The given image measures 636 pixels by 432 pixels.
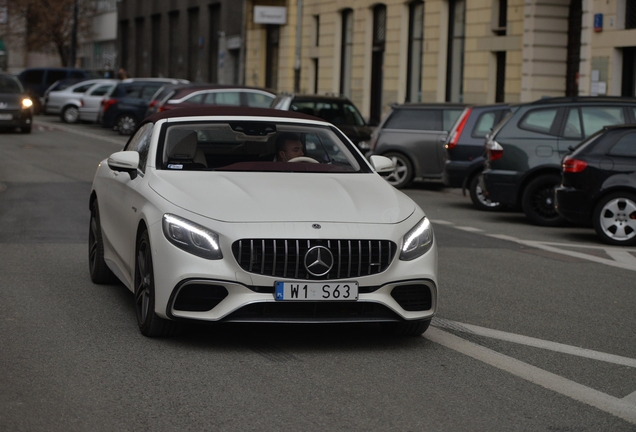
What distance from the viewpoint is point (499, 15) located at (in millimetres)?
31438

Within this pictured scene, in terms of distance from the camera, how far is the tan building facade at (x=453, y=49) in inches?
1038

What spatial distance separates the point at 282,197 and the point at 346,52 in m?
34.3

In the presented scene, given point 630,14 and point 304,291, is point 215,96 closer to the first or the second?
point 630,14

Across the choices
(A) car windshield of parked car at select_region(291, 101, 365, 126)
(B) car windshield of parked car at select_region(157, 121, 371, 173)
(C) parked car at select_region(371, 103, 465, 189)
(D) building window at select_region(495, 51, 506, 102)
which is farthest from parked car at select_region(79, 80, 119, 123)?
(B) car windshield of parked car at select_region(157, 121, 371, 173)

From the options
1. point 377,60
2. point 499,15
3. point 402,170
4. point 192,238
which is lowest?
point 402,170

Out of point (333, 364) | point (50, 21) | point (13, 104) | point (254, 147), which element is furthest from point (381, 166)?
point (50, 21)

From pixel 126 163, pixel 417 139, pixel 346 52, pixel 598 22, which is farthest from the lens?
pixel 346 52

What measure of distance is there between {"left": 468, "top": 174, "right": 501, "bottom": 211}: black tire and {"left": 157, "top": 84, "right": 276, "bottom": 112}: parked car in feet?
37.4

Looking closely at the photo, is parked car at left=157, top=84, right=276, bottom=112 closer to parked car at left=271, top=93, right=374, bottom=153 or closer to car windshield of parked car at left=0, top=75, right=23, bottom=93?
car windshield of parked car at left=0, top=75, right=23, bottom=93

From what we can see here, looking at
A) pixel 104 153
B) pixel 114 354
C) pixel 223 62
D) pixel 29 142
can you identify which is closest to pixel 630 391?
pixel 114 354

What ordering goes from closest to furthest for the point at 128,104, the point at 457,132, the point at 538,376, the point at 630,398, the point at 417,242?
the point at 630,398
the point at 538,376
the point at 417,242
the point at 457,132
the point at 128,104

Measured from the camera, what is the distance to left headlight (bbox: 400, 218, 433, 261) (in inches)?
276

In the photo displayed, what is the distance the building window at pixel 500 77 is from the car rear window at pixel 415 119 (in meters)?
10.3

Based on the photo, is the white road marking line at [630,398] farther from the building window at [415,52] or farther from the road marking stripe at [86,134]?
the building window at [415,52]
